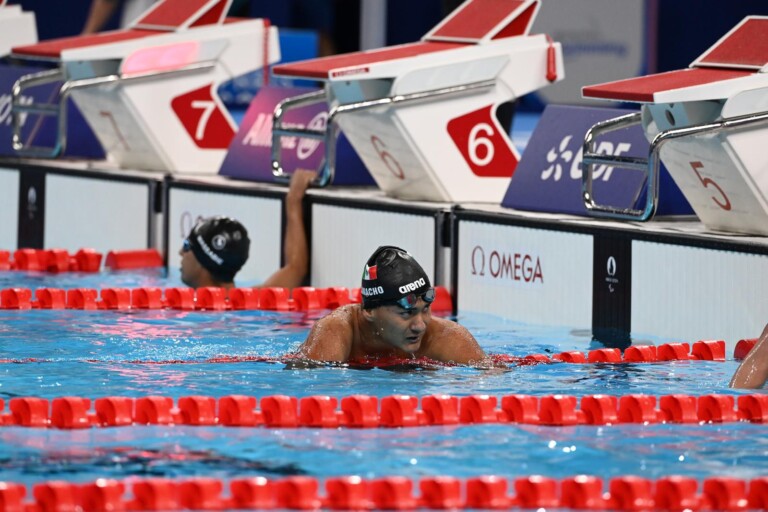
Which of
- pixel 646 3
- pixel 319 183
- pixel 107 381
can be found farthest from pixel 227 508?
pixel 646 3

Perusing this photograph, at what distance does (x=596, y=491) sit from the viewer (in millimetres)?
4109

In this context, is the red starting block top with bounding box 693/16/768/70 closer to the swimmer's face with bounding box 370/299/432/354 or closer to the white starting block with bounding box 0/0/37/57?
the swimmer's face with bounding box 370/299/432/354

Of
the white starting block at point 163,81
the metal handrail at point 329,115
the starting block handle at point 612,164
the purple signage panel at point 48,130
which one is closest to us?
the starting block handle at point 612,164

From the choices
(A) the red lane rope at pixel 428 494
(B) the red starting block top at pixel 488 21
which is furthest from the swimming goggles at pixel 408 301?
(B) the red starting block top at pixel 488 21

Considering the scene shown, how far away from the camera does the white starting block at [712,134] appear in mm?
6477

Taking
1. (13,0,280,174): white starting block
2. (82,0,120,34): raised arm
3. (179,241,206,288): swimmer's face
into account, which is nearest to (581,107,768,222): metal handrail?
(179,241,206,288): swimmer's face

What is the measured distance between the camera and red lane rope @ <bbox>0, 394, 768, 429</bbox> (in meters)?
4.98

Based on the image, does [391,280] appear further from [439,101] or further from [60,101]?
[60,101]

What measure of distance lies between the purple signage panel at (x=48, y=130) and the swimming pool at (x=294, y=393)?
11.4 ft

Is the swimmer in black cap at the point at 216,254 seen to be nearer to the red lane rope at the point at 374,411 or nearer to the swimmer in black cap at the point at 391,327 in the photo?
the swimmer in black cap at the point at 391,327

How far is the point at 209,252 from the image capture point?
7652 millimetres

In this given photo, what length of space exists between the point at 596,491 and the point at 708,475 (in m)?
0.48

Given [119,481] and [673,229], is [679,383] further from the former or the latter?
[119,481]

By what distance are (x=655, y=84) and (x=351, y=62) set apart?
6.58ft
